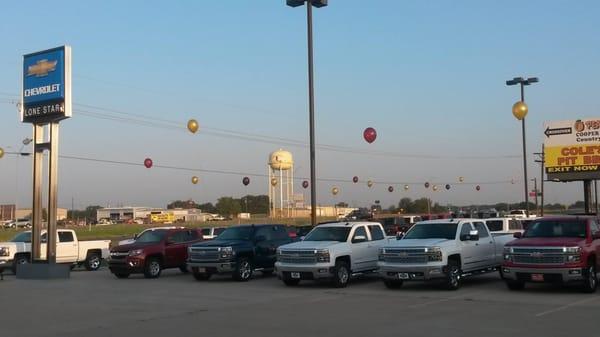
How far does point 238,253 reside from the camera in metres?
21.8

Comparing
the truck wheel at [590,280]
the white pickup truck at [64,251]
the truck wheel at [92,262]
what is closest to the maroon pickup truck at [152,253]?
the white pickup truck at [64,251]

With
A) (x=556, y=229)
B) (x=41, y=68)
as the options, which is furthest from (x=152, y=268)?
(x=556, y=229)

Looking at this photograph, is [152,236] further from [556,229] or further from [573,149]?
[573,149]

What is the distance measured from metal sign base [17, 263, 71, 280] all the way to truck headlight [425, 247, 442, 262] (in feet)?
45.4

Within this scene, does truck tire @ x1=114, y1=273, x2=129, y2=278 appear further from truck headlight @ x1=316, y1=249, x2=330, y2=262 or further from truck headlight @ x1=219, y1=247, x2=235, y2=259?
truck headlight @ x1=316, y1=249, x2=330, y2=262

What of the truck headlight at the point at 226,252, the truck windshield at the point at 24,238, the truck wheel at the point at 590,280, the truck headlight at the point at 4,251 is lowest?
the truck wheel at the point at 590,280

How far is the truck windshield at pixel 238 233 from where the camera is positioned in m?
22.8

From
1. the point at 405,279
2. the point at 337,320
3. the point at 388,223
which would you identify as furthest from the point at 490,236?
the point at 388,223

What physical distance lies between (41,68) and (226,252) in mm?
11212

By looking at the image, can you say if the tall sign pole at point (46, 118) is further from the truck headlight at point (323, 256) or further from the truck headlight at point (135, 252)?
the truck headlight at point (323, 256)

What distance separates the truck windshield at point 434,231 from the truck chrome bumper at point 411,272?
52.7 inches

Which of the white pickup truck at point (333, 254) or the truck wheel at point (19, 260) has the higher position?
the white pickup truck at point (333, 254)

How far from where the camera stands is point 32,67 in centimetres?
2694

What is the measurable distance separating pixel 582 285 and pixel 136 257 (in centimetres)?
1433
